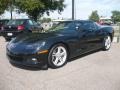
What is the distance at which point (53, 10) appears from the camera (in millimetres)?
23891

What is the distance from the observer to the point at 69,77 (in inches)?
187

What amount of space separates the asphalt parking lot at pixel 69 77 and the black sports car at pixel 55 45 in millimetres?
276

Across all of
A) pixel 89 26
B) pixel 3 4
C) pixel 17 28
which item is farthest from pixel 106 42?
pixel 3 4

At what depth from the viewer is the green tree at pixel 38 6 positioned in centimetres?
2125

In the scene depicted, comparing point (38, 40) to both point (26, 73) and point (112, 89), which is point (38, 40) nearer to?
point (26, 73)

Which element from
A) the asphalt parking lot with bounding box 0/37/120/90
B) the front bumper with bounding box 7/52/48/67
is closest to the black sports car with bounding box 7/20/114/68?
the front bumper with bounding box 7/52/48/67

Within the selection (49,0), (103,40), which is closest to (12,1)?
(49,0)

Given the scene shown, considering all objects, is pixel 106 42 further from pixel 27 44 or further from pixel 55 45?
pixel 27 44

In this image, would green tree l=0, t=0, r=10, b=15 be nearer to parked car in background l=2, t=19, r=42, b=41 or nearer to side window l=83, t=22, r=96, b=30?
parked car in background l=2, t=19, r=42, b=41

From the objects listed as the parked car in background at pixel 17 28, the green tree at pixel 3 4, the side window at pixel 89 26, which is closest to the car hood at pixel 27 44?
the side window at pixel 89 26

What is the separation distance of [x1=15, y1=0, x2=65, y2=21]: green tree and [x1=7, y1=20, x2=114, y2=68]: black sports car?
591 inches

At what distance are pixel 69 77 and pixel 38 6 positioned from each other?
57.6 ft

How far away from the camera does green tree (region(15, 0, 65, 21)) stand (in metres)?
21.2

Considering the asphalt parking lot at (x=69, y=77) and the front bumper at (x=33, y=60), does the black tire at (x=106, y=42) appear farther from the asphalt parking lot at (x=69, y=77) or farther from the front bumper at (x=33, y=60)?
the front bumper at (x=33, y=60)
